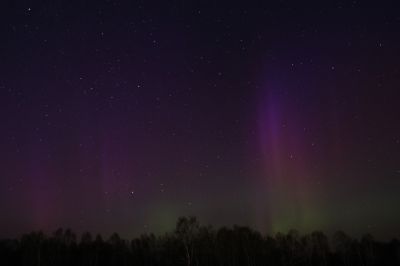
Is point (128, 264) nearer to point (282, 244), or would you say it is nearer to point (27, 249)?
point (27, 249)

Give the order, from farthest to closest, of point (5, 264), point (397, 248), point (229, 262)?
point (397, 248) < point (229, 262) < point (5, 264)

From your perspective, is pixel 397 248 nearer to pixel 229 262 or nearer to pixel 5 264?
pixel 229 262

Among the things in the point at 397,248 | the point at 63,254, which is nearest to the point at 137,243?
the point at 63,254

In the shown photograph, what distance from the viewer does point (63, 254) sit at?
98.8 m

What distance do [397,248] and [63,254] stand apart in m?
83.0

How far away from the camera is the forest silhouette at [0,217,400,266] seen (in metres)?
93.4

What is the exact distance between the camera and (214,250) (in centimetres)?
9619

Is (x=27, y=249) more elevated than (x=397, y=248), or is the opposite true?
(x=27, y=249)

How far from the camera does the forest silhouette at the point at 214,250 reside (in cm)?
9344

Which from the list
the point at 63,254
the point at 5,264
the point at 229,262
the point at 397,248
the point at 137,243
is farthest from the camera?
the point at 137,243

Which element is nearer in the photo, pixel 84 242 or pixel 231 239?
pixel 231 239

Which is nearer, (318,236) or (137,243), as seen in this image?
(318,236)

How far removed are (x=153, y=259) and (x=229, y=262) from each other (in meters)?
25.0

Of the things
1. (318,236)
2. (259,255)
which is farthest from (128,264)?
(318,236)
